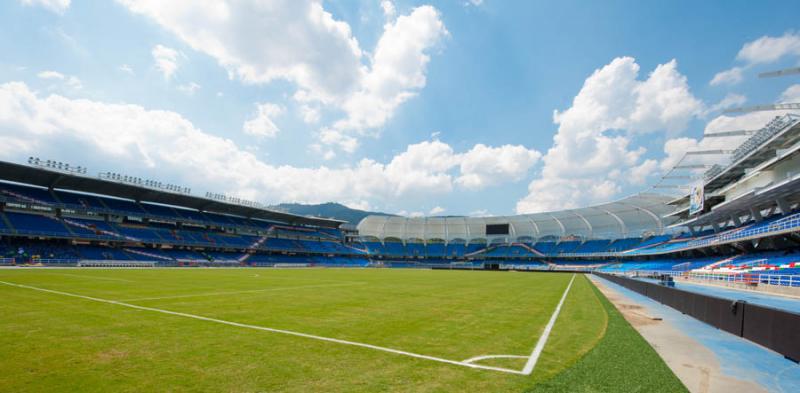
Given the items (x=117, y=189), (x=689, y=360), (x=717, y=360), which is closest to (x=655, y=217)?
(x=717, y=360)

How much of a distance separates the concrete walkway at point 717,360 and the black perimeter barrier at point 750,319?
0.65ft

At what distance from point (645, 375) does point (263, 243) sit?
82082 mm

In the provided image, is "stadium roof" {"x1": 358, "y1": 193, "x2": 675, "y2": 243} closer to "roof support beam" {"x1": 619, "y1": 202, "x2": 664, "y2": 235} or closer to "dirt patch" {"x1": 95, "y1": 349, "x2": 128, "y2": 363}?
"roof support beam" {"x1": 619, "y1": 202, "x2": 664, "y2": 235}

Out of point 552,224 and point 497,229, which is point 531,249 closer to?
point 552,224

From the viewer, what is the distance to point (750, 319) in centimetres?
888

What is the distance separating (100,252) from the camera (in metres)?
51.9

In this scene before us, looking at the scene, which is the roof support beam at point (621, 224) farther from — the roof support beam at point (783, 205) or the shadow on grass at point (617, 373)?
the shadow on grass at point (617, 373)

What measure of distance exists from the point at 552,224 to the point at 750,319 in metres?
98.8

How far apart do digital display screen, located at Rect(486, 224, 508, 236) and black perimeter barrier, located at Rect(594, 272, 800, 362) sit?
303 feet

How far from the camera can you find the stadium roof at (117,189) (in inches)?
1969

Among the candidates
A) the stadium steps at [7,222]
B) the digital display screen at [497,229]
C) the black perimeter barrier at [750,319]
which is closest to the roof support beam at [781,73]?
the black perimeter barrier at [750,319]

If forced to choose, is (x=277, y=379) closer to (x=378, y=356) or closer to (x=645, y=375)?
(x=378, y=356)

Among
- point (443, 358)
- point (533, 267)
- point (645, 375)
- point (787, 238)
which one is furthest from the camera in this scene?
point (533, 267)

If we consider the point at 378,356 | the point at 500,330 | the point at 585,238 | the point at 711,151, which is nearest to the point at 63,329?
the point at 378,356
